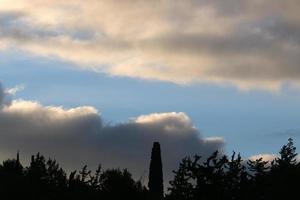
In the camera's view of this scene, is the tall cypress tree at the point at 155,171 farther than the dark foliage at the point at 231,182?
Yes

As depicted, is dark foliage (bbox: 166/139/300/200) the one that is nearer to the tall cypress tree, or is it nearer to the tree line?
the tree line

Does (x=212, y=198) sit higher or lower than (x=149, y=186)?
lower

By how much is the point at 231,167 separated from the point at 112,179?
18.5m

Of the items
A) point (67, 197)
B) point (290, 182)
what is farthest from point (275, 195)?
point (67, 197)

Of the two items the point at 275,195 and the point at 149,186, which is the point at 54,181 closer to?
the point at 149,186

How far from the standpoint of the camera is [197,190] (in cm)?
4716

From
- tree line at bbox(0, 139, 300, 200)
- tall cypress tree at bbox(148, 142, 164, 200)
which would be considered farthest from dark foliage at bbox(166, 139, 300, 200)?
tall cypress tree at bbox(148, 142, 164, 200)

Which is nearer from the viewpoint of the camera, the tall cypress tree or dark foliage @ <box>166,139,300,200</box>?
dark foliage @ <box>166,139,300,200</box>

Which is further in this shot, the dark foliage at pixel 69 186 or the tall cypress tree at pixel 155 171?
the tall cypress tree at pixel 155 171

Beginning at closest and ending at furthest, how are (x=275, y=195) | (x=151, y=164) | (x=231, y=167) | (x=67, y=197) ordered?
(x=275, y=195)
(x=231, y=167)
(x=67, y=197)
(x=151, y=164)

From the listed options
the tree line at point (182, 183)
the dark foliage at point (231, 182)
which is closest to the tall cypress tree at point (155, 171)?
the tree line at point (182, 183)

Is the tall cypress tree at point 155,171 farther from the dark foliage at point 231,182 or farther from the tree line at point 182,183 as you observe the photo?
the dark foliage at point 231,182

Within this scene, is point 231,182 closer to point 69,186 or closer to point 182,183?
point 182,183

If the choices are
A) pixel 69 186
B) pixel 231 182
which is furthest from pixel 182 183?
pixel 69 186
